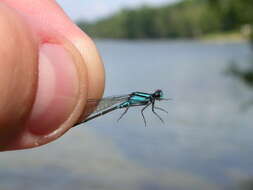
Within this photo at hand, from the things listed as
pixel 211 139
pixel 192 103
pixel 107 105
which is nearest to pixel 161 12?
pixel 192 103

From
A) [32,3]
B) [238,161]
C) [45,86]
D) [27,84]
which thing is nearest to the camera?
[27,84]

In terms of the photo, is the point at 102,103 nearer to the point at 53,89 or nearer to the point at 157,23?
the point at 53,89

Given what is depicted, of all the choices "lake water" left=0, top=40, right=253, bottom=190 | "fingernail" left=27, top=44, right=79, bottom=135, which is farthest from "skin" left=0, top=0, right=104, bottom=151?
"lake water" left=0, top=40, right=253, bottom=190

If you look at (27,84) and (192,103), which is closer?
(27,84)

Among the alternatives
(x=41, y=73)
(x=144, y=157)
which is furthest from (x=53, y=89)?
(x=144, y=157)

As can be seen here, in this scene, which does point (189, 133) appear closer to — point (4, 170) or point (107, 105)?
point (4, 170)

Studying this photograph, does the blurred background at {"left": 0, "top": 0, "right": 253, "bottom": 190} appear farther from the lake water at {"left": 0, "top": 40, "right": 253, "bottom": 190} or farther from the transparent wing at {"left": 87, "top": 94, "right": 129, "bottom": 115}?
the transparent wing at {"left": 87, "top": 94, "right": 129, "bottom": 115}
